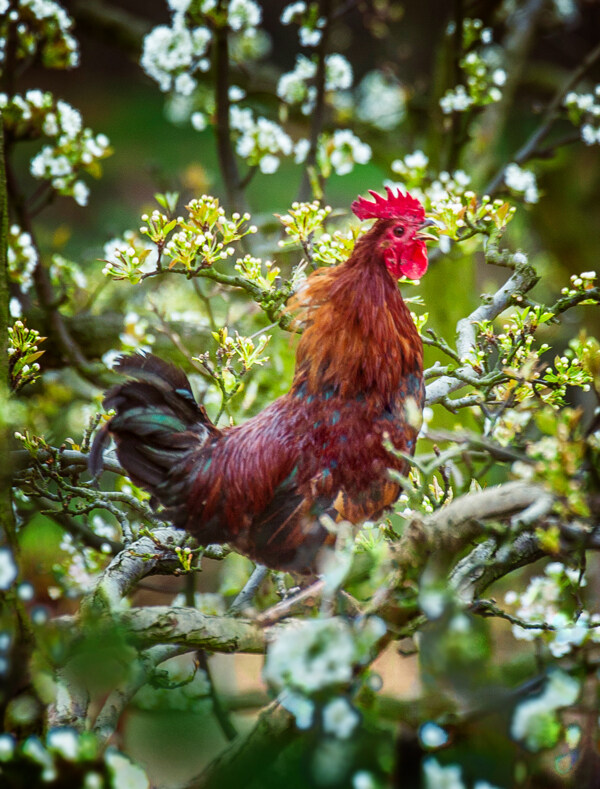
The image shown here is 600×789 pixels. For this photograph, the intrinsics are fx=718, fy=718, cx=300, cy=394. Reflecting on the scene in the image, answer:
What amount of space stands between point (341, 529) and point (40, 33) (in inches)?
85.4

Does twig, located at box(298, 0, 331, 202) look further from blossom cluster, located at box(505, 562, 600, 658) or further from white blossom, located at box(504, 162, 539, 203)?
blossom cluster, located at box(505, 562, 600, 658)

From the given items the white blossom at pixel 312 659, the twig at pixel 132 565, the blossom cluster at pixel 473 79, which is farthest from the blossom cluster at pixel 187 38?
the white blossom at pixel 312 659

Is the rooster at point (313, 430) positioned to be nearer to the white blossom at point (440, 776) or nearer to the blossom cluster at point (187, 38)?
the white blossom at point (440, 776)

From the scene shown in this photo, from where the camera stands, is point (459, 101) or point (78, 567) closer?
point (78, 567)

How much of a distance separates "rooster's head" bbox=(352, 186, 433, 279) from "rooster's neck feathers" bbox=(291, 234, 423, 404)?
0.10 ft

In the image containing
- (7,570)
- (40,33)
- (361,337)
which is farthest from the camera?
(40,33)

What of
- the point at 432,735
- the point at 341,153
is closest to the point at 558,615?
the point at 432,735

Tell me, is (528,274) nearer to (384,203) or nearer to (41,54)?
(384,203)

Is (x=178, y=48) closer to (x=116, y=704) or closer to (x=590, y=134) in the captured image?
(x=590, y=134)

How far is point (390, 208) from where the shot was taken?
1.66m

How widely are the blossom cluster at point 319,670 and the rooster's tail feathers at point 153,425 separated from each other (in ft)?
2.40

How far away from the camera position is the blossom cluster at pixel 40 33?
7.48 ft

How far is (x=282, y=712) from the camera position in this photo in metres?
1.09

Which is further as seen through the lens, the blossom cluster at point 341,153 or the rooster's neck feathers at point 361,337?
the blossom cluster at point 341,153
